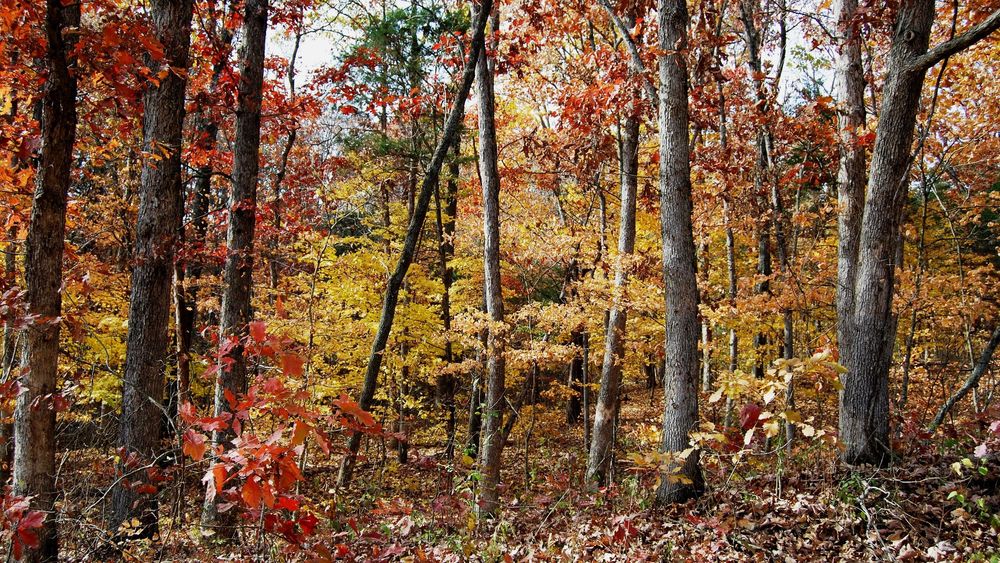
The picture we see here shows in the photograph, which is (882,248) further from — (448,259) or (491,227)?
(448,259)

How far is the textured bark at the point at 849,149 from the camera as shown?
21.8 ft

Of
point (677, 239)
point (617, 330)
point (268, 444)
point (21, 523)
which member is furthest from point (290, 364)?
point (617, 330)

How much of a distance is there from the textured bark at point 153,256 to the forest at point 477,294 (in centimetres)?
3

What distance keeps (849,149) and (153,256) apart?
830 centimetres

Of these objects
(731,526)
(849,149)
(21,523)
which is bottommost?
(731,526)

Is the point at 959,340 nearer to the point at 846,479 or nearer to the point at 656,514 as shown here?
the point at 846,479

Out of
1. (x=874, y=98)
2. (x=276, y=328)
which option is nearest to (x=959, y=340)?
(x=874, y=98)

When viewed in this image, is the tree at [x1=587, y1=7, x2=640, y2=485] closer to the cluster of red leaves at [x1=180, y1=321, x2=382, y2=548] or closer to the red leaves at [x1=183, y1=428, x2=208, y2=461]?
the cluster of red leaves at [x1=180, y1=321, x2=382, y2=548]

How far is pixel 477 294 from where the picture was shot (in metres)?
16.5

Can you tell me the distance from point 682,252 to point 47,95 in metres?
5.78

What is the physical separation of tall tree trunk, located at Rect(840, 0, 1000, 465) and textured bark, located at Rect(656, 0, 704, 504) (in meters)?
1.58

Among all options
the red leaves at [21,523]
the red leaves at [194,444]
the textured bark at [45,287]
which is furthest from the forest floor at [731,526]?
the red leaves at [194,444]

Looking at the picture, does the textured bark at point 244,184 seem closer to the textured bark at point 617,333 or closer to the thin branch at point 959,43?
the textured bark at point 617,333

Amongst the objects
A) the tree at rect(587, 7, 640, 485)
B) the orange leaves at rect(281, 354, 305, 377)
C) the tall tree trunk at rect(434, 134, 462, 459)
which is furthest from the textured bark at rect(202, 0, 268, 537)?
the tall tree trunk at rect(434, 134, 462, 459)
